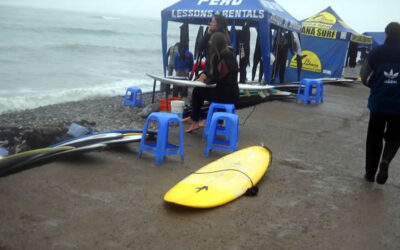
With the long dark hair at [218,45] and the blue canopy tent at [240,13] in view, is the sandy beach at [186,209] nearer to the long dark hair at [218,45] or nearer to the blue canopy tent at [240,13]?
the long dark hair at [218,45]

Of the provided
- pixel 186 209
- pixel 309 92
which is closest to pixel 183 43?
pixel 309 92

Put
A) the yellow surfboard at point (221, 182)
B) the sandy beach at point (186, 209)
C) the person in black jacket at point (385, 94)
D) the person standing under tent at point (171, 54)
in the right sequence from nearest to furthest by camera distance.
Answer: the sandy beach at point (186, 209), the yellow surfboard at point (221, 182), the person in black jacket at point (385, 94), the person standing under tent at point (171, 54)

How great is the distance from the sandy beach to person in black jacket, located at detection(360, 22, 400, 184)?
0.41 m

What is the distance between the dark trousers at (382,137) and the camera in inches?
134

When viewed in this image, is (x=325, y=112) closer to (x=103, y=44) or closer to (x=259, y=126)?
(x=259, y=126)

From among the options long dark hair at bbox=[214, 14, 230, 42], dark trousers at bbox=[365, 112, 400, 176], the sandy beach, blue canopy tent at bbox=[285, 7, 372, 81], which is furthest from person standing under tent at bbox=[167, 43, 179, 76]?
blue canopy tent at bbox=[285, 7, 372, 81]

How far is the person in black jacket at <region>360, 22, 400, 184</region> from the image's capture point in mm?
3303

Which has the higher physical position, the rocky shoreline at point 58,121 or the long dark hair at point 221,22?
the long dark hair at point 221,22

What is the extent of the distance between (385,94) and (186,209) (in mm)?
2130

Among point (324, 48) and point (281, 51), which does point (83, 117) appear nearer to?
point (281, 51)

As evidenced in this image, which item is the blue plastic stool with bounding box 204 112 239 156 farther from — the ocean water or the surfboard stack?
the ocean water

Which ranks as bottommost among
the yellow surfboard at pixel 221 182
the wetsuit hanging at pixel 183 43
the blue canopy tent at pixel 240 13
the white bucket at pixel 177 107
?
the yellow surfboard at pixel 221 182

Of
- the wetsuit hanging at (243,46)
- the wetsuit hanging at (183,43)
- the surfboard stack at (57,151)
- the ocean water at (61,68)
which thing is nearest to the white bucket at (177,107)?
the surfboard stack at (57,151)

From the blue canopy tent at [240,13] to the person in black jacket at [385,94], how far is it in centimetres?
523
